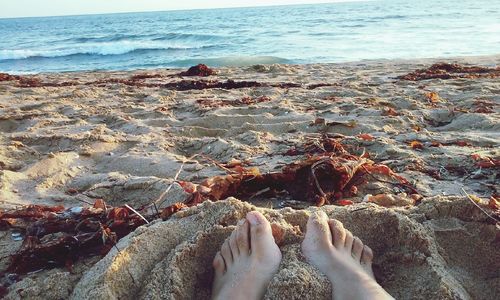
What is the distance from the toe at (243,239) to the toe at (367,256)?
44 cm

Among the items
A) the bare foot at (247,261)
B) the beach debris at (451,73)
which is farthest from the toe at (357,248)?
the beach debris at (451,73)

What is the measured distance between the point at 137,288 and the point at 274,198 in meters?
0.99

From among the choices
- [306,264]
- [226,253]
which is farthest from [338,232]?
[226,253]

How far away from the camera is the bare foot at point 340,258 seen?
1469 millimetres

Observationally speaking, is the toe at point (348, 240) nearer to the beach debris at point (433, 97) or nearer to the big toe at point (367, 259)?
the big toe at point (367, 259)

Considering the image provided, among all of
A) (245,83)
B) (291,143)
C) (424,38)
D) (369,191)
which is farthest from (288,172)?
(424,38)

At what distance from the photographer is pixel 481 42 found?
13.2 m

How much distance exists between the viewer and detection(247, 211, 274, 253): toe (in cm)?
168

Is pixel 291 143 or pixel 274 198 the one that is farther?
pixel 291 143

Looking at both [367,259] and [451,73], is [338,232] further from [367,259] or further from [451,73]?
[451,73]

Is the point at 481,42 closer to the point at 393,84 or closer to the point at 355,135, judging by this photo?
the point at 393,84

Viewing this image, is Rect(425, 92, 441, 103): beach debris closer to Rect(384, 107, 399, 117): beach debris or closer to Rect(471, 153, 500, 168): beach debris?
Rect(384, 107, 399, 117): beach debris

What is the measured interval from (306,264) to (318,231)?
0.16m

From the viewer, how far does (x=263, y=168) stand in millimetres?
2701
